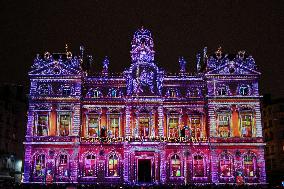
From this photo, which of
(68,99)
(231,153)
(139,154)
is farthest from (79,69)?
(231,153)

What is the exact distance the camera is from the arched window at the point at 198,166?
5156cm

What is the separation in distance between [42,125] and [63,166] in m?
5.81

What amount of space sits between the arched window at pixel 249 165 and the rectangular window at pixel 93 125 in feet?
61.7

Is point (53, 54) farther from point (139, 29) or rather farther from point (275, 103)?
point (275, 103)

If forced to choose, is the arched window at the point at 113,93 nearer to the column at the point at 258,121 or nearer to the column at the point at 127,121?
the column at the point at 127,121

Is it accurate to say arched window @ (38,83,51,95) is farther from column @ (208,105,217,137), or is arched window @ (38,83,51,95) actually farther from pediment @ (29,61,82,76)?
column @ (208,105,217,137)

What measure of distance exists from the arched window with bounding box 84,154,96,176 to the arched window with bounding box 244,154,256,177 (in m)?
18.7

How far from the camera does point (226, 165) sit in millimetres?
51344

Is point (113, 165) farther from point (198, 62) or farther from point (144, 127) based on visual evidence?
point (198, 62)

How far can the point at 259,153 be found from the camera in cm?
A: 5138

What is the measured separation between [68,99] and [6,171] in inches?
860

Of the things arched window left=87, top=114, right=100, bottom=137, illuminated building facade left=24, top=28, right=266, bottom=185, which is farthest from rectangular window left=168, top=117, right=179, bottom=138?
arched window left=87, top=114, right=100, bottom=137

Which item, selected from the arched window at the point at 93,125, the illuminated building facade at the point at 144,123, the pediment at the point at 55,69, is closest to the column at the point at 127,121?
the illuminated building facade at the point at 144,123

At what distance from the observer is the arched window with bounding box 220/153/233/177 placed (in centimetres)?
5116
